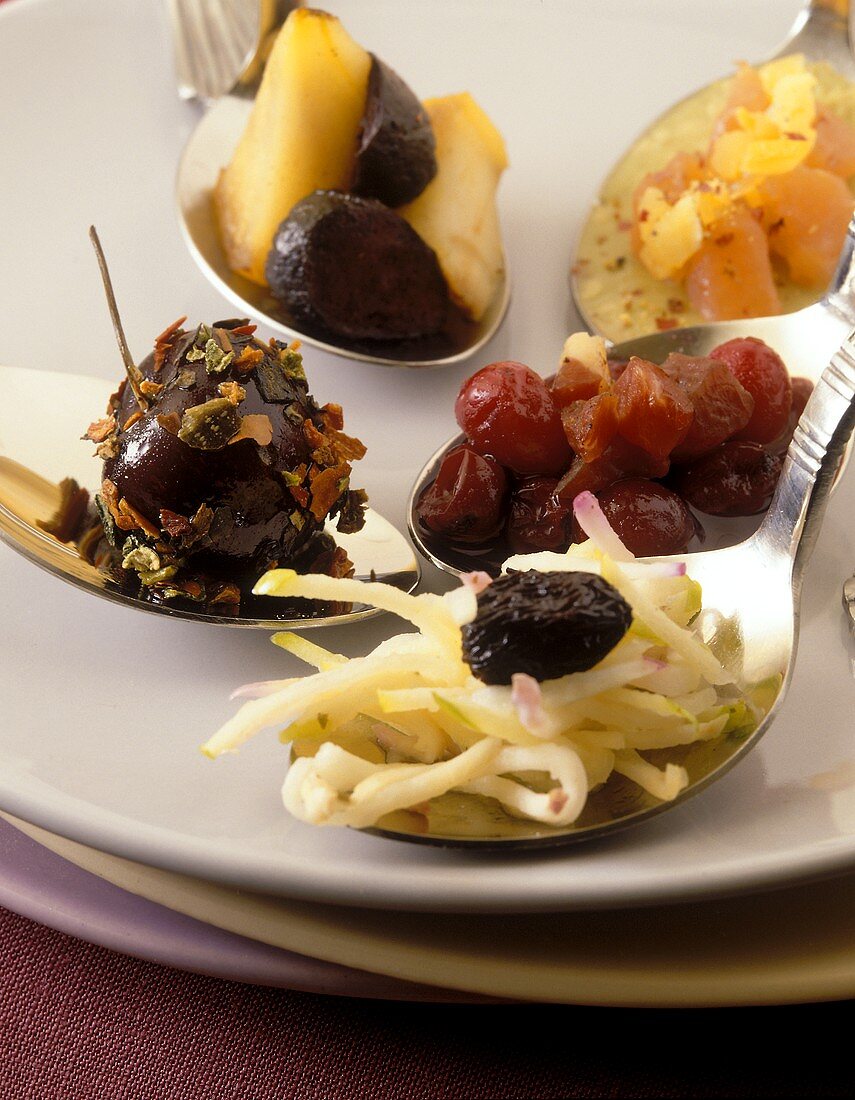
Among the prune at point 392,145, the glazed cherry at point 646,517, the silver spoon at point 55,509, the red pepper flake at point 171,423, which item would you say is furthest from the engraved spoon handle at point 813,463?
the prune at point 392,145

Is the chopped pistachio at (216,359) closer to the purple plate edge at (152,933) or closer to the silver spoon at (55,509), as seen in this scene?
the silver spoon at (55,509)

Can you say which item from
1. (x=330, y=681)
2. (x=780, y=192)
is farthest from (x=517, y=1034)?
(x=780, y=192)

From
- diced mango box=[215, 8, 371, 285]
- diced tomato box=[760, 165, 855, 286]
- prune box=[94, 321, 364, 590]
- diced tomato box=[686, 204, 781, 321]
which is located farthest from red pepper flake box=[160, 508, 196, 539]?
diced tomato box=[760, 165, 855, 286]

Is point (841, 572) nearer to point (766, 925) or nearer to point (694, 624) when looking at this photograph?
point (694, 624)

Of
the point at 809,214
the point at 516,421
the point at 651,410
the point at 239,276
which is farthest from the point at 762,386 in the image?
the point at 239,276

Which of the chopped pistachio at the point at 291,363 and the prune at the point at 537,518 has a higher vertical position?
the chopped pistachio at the point at 291,363

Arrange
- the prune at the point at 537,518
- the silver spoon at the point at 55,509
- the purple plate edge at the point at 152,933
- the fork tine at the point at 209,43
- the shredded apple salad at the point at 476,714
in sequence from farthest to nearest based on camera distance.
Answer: the fork tine at the point at 209,43
the prune at the point at 537,518
the silver spoon at the point at 55,509
the purple plate edge at the point at 152,933
the shredded apple salad at the point at 476,714

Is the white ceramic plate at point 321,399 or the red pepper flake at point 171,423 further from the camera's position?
the red pepper flake at point 171,423
